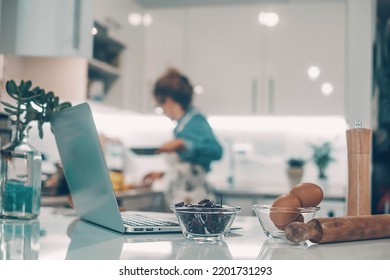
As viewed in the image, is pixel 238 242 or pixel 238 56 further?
pixel 238 56

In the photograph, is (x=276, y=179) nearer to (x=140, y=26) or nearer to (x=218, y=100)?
(x=218, y=100)

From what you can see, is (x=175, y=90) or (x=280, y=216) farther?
(x=175, y=90)

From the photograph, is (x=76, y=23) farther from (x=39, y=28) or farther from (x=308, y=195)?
(x=308, y=195)

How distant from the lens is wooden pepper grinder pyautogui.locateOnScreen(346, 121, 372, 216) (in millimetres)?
934

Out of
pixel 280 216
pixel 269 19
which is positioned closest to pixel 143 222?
pixel 280 216

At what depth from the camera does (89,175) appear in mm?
948

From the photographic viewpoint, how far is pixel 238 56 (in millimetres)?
3275

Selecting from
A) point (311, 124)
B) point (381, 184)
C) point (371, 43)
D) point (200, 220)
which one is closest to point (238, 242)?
point (200, 220)

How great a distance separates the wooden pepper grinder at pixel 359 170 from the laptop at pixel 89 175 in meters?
Result: 0.32

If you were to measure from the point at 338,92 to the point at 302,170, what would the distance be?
513mm

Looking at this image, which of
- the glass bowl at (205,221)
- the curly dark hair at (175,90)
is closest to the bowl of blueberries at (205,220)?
the glass bowl at (205,221)

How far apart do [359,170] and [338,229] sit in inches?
8.0

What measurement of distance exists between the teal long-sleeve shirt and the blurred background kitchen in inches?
12.8

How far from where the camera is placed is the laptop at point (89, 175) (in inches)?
34.4
